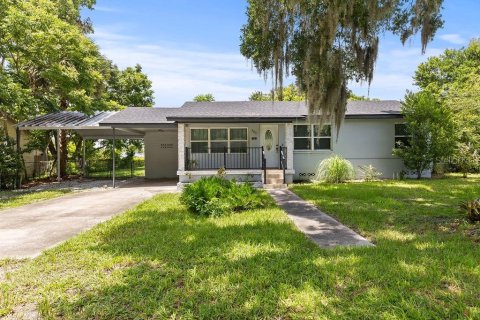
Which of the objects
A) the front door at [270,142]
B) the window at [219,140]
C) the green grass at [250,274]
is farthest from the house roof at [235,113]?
the green grass at [250,274]

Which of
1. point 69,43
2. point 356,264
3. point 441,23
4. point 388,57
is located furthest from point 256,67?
point 69,43

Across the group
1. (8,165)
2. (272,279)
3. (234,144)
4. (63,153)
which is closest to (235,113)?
(234,144)

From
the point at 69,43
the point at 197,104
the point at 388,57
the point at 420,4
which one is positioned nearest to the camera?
the point at 420,4

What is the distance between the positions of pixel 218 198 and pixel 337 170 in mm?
7523

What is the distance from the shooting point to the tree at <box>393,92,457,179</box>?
13289 millimetres

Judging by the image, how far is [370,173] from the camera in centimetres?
1460

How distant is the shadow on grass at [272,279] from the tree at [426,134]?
9.64 m

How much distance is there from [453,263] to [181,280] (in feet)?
11.0

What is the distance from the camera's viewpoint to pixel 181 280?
12.0 ft

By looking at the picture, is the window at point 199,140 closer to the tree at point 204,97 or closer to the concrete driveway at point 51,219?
the concrete driveway at point 51,219

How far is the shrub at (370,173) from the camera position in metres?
14.6

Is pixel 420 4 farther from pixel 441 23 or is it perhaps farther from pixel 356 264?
pixel 356 264

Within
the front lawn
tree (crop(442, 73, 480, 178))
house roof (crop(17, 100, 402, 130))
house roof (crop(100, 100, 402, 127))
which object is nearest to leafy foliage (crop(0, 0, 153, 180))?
house roof (crop(17, 100, 402, 130))

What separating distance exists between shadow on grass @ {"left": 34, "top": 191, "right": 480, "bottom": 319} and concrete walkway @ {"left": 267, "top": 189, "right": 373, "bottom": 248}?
33cm
